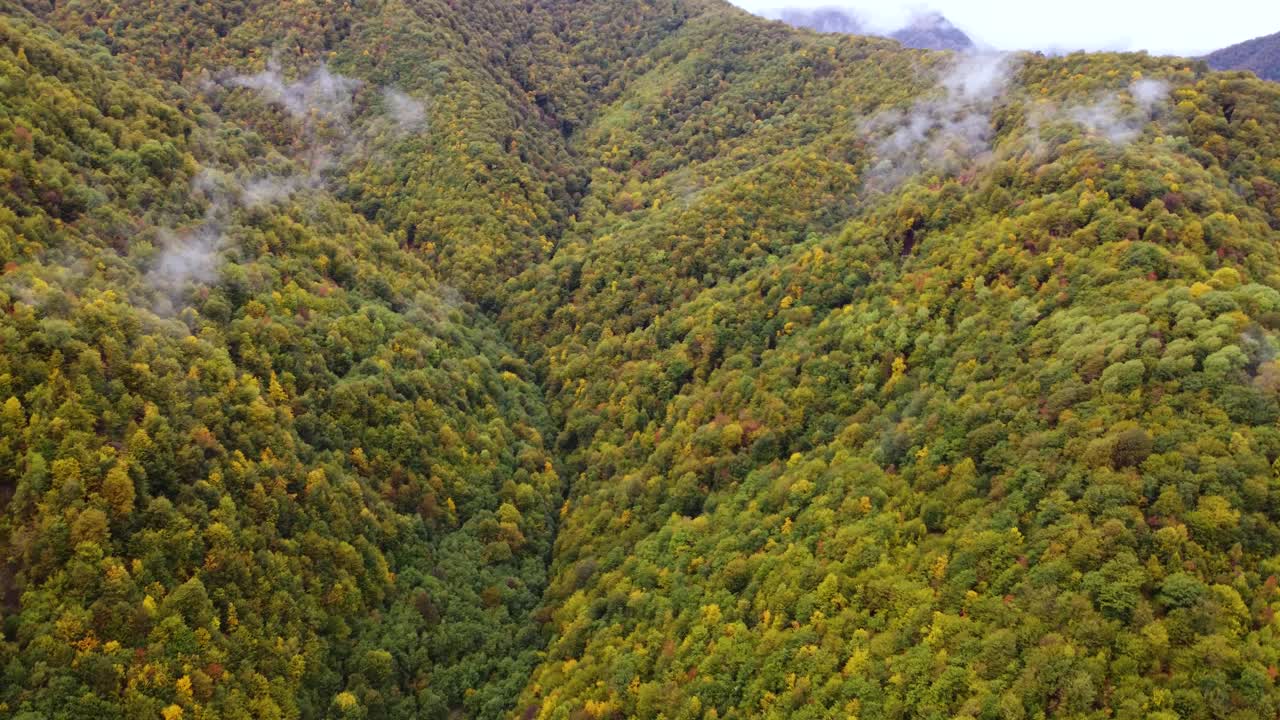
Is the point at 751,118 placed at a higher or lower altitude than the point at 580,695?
higher

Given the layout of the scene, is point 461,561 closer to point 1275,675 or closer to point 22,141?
point 22,141

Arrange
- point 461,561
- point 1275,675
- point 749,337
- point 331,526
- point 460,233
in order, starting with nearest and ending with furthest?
point 1275,675
point 331,526
point 461,561
point 749,337
point 460,233

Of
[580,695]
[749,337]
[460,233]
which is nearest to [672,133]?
[460,233]

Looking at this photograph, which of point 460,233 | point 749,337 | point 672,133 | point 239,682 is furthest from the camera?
point 672,133

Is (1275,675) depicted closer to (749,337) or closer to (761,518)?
(761,518)

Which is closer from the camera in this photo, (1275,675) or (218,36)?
(1275,675)

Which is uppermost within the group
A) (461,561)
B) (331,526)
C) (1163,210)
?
(1163,210)
